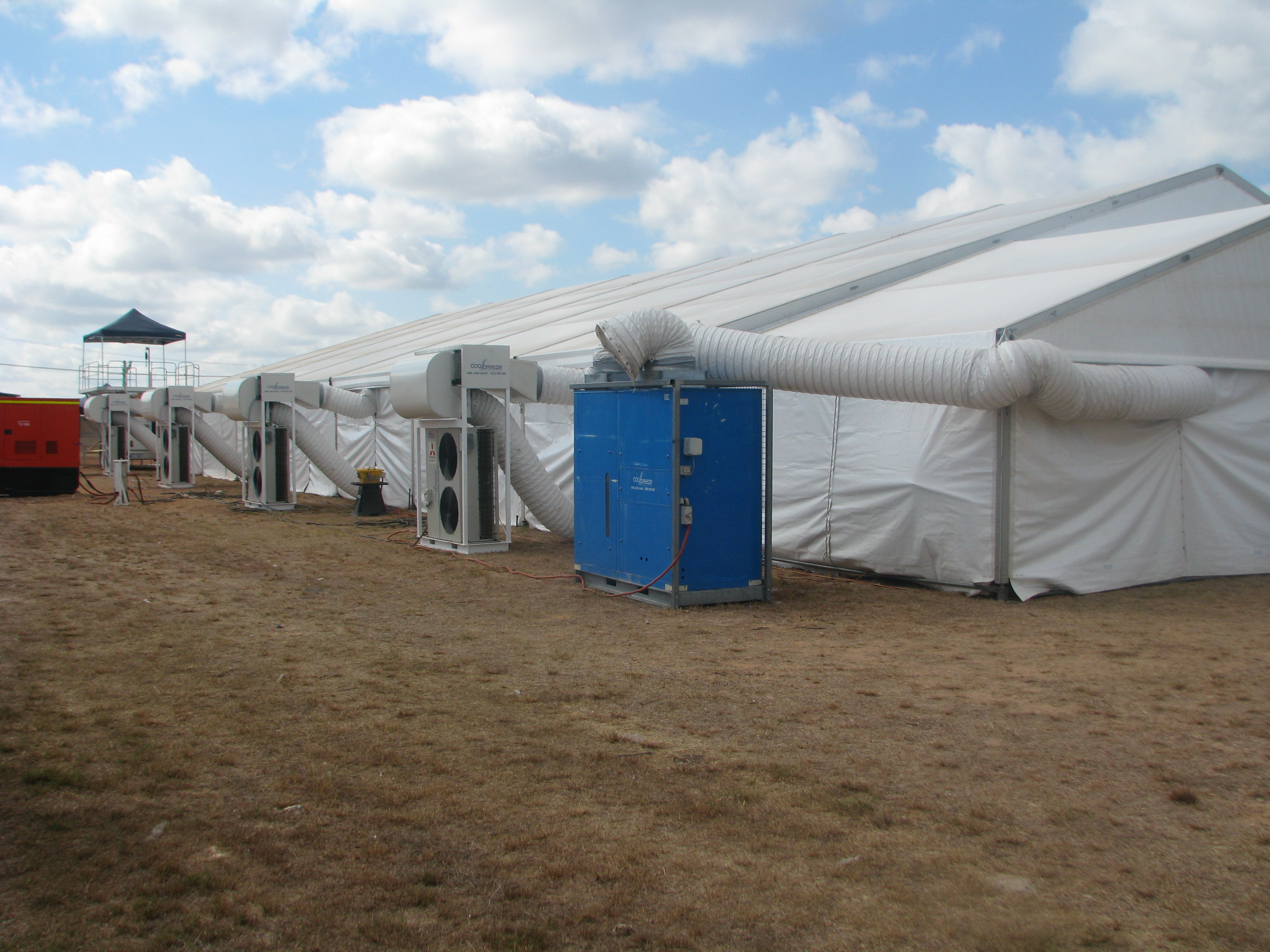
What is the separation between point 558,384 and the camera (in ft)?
42.7

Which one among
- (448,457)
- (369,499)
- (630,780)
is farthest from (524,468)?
(630,780)

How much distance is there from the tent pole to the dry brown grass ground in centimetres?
79

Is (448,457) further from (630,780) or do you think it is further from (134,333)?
(134,333)

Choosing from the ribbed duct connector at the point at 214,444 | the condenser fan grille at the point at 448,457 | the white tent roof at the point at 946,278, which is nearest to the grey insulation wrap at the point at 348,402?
the white tent roof at the point at 946,278

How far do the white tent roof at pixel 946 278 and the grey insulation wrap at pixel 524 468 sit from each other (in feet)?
6.01

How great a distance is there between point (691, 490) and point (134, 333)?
3710cm

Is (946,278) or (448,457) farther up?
(946,278)

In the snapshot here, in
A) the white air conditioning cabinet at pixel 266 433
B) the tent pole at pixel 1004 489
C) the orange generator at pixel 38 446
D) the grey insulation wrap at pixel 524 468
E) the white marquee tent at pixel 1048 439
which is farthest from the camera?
the orange generator at pixel 38 446

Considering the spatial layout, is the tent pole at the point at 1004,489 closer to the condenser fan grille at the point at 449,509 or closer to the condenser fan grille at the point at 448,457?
the condenser fan grille at the point at 448,457

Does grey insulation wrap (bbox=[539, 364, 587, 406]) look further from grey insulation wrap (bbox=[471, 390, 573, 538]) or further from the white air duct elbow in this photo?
the white air duct elbow

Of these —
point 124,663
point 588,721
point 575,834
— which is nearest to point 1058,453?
point 588,721

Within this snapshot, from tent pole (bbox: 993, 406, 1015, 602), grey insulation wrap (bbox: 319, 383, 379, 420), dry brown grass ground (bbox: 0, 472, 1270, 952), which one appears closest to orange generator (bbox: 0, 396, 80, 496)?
grey insulation wrap (bbox: 319, 383, 379, 420)

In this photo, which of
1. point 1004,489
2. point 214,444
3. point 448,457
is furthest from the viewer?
point 214,444

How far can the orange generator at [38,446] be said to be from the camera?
70.2 feet
